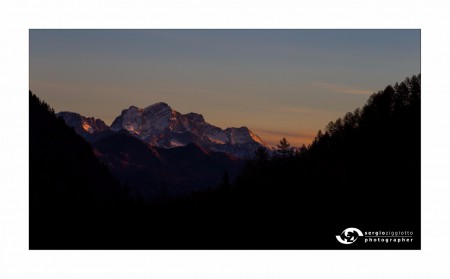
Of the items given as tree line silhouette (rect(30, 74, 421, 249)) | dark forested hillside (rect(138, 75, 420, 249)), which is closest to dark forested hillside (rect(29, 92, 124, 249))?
tree line silhouette (rect(30, 74, 421, 249))

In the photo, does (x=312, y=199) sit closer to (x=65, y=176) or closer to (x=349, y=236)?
(x=349, y=236)

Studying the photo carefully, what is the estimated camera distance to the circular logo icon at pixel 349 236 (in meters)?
42.3

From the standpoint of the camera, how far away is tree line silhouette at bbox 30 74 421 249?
48.3 metres

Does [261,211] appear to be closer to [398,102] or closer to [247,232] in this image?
[247,232]

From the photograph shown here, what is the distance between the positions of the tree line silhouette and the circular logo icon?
48 cm

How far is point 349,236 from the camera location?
42.6 metres

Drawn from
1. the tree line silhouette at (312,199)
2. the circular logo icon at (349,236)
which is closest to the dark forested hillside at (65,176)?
the tree line silhouette at (312,199)

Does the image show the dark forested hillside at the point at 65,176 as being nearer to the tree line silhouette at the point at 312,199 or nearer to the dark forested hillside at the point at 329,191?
the tree line silhouette at the point at 312,199

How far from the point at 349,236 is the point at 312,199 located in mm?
23451

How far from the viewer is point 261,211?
67250mm

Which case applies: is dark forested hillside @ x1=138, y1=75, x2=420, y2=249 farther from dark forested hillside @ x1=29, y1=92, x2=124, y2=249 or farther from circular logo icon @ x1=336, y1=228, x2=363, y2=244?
dark forested hillside @ x1=29, y1=92, x2=124, y2=249

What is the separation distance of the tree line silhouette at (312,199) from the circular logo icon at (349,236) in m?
0.48

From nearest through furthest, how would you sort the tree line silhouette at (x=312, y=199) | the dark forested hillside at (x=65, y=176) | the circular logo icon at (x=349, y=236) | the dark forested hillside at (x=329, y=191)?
the circular logo icon at (x=349, y=236), the dark forested hillside at (x=329, y=191), the tree line silhouette at (x=312, y=199), the dark forested hillside at (x=65, y=176)
